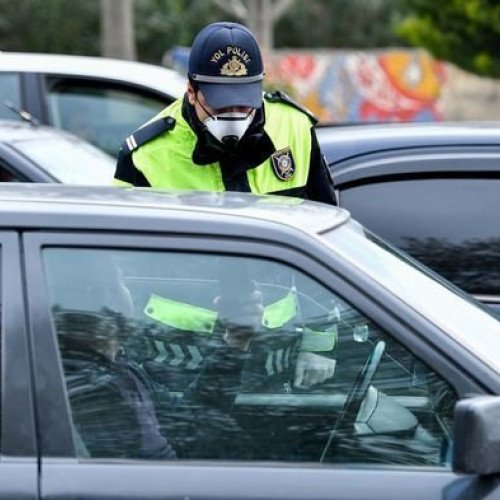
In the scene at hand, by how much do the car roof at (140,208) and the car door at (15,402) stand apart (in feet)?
0.49

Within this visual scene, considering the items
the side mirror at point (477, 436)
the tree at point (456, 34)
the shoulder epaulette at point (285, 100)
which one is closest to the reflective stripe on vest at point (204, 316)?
the side mirror at point (477, 436)

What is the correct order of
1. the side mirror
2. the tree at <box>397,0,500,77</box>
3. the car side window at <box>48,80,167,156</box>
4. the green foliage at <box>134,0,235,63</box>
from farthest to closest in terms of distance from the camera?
1. the green foliage at <box>134,0,235,63</box>
2. the tree at <box>397,0,500,77</box>
3. the car side window at <box>48,80,167,156</box>
4. the side mirror

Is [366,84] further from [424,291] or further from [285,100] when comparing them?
[424,291]

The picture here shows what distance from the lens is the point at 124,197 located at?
10.7 feet

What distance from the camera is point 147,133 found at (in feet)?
13.8

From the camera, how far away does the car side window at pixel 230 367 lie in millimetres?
2955

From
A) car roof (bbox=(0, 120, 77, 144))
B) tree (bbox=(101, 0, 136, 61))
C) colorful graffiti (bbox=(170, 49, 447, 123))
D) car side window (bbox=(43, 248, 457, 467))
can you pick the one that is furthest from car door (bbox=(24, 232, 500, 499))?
colorful graffiti (bbox=(170, 49, 447, 123))

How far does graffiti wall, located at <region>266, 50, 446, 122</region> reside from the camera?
30719 mm

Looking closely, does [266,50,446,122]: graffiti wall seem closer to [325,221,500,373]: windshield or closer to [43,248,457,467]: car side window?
[325,221,500,373]: windshield

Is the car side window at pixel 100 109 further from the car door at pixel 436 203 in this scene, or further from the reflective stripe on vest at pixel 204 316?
the reflective stripe on vest at pixel 204 316

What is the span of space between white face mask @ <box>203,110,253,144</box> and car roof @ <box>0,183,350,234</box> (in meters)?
0.71

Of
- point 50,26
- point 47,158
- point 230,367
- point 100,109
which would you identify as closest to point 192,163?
point 230,367

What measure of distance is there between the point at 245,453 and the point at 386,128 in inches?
101

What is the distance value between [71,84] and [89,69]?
0.23 metres
